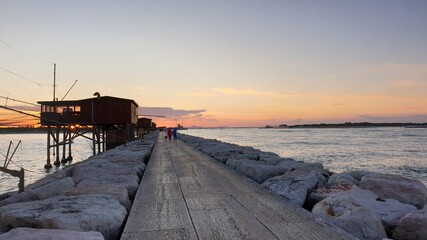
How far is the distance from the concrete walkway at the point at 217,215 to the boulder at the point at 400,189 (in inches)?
95.9

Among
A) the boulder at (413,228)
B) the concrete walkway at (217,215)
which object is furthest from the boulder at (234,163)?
the boulder at (413,228)

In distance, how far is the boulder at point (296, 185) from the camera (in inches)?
230

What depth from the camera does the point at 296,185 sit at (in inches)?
249

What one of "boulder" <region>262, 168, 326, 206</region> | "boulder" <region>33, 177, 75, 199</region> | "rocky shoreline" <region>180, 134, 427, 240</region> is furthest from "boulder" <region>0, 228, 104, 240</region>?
"boulder" <region>262, 168, 326, 206</region>

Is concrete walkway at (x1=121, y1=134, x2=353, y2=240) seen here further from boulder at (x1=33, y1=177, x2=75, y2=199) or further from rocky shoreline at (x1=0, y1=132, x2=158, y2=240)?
boulder at (x1=33, y1=177, x2=75, y2=199)

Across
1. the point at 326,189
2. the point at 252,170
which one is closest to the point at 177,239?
the point at 326,189

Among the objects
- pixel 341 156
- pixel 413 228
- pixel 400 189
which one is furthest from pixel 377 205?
pixel 341 156

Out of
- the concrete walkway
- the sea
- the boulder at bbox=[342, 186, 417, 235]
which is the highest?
the concrete walkway

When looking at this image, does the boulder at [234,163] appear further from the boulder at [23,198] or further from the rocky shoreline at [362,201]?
the boulder at [23,198]

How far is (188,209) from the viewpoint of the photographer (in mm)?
4863

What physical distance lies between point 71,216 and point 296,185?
389cm

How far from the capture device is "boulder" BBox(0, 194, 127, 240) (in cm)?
383

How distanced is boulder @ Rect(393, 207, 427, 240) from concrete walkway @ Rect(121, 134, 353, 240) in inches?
48.2

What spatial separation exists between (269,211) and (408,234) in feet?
5.72
